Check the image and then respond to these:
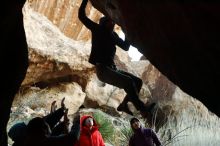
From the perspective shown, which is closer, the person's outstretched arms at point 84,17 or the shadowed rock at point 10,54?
the shadowed rock at point 10,54

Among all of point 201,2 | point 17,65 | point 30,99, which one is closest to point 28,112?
point 30,99

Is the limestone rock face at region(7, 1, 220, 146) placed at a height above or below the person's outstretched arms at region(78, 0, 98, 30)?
below

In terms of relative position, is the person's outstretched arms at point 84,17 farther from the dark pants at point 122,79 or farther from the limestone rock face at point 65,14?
the limestone rock face at point 65,14

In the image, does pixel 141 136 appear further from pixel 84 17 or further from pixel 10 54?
pixel 10 54

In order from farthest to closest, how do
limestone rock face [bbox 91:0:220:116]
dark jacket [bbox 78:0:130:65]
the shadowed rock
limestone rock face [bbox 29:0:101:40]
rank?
1. limestone rock face [bbox 29:0:101:40]
2. dark jacket [bbox 78:0:130:65]
3. the shadowed rock
4. limestone rock face [bbox 91:0:220:116]

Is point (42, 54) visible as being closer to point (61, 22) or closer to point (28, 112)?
point (28, 112)

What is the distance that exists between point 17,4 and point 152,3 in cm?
206

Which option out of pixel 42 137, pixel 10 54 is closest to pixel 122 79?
pixel 10 54

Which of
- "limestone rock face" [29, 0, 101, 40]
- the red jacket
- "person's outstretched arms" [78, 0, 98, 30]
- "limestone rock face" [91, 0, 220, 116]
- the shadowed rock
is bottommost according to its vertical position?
"limestone rock face" [29, 0, 101, 40]

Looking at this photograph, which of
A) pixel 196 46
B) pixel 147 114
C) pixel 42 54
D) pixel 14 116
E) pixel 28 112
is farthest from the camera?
pixel 42 54

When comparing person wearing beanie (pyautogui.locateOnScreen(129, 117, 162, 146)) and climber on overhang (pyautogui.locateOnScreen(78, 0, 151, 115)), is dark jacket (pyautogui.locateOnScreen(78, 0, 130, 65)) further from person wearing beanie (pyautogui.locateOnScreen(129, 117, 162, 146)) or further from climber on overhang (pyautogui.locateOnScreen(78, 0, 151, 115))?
person wearing beanie (pyautogui.locateOnScreen(129, 117, 162, 146))

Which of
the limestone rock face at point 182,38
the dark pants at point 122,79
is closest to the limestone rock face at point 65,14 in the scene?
the dark pants at point 122,79

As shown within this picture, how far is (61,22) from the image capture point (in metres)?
22.2

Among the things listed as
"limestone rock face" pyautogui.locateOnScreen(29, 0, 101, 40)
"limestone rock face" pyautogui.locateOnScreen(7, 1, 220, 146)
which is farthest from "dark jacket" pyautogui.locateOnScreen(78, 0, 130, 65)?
"limestone rock face" pyautogui.locateOnScreen(29, 0, 101, 40)
